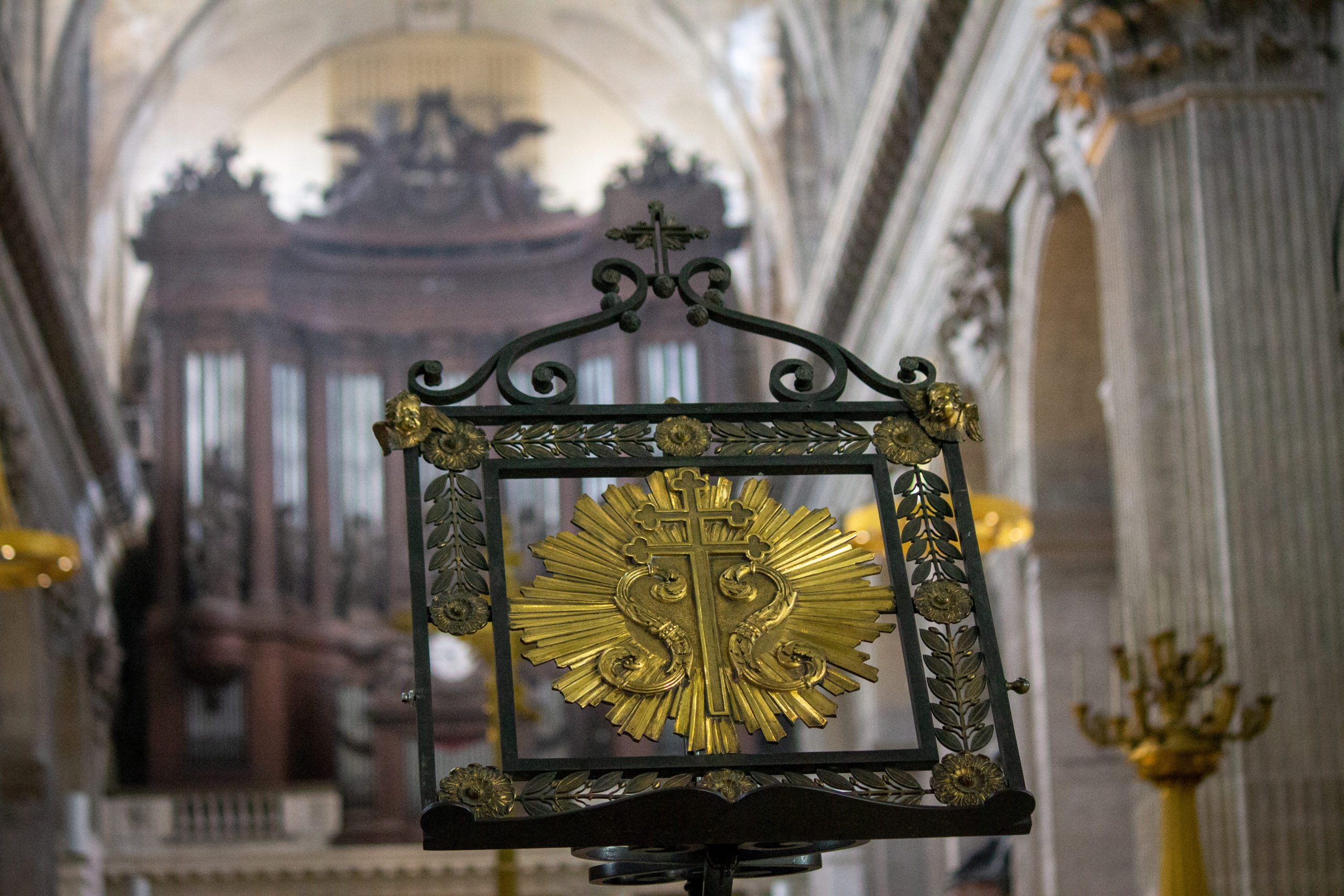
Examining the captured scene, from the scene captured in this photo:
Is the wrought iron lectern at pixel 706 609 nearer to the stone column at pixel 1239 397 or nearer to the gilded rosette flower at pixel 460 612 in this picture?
the gilded rosette flower at pixel 460 612

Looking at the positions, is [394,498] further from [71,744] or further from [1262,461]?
[1262,461]

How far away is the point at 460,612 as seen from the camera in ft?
10.6

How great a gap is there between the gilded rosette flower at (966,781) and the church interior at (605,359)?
69 centimetres

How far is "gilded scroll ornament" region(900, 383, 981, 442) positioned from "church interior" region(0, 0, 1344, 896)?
46 cm

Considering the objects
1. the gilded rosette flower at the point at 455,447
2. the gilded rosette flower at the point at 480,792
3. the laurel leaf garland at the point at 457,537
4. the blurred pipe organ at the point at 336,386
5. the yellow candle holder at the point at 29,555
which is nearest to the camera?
the gilded rosette flower at the point at 480,792

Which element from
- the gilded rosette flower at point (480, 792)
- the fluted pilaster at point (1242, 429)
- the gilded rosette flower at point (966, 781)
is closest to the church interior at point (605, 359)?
the fluted pilaster at point (1242, 429)

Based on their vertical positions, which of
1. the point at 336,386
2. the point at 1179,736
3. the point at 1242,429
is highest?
the point at 336,386

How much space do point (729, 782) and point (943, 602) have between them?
50 centimetres

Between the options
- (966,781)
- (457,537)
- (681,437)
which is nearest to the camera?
(966,781)

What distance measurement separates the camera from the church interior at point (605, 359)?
7.77 meters

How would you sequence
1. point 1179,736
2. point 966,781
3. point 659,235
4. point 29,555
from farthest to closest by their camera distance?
point 29,555
point 1179,736
point 659,235
point 966,781

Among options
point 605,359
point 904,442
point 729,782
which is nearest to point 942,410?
point 904,442

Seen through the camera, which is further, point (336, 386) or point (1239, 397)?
point (336, 386)

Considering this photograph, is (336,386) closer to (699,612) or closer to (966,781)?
(699,612)
